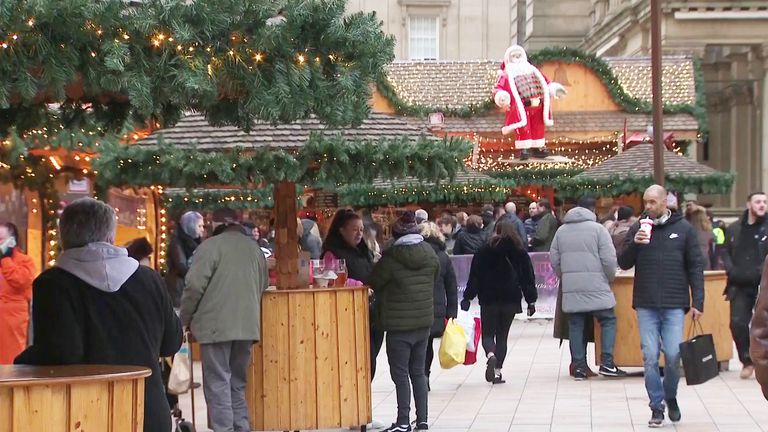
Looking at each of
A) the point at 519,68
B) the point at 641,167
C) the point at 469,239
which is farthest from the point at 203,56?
the point at 519,68

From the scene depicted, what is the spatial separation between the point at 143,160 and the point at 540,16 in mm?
43319

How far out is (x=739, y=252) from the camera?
539 inches

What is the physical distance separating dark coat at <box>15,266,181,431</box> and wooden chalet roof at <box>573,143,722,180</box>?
15310 millimetres

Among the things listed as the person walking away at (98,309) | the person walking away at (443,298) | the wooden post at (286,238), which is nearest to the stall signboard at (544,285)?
the person walking away at (443,298)

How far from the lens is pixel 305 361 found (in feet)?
33.6

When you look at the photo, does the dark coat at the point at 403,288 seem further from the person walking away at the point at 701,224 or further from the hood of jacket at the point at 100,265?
the person walking away at the point at 701,224

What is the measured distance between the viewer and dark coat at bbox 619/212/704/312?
35.6ft

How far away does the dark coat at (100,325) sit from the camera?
652 cm

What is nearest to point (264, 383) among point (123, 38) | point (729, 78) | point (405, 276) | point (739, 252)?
point (405, 276)

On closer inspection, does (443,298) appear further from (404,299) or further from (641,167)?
(641,167)

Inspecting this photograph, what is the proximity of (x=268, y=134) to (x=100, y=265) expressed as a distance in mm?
3375

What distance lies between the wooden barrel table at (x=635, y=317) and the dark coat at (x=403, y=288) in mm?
4303

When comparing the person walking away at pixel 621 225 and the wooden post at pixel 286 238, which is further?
the person walking away at pixel 621 225

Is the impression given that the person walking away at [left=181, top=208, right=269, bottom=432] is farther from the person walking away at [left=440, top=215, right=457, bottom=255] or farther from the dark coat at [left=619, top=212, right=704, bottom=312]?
the person walking away at [left=440, top=215, right=457, bottom=255]
